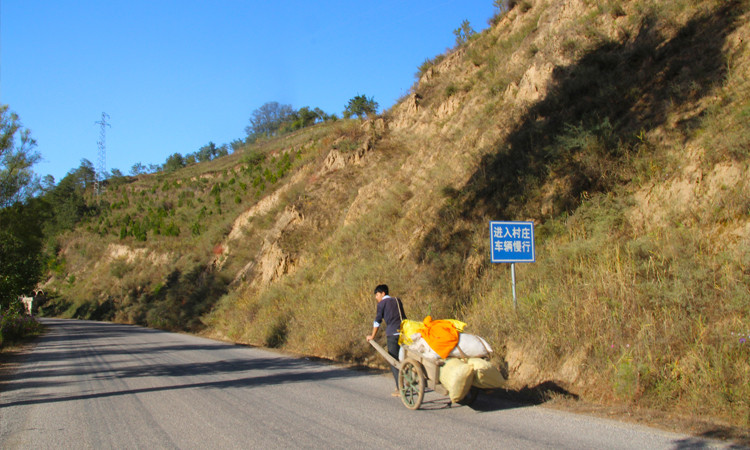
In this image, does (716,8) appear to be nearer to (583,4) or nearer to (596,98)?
(596,98)

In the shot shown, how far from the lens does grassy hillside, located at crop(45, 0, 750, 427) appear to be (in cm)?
718

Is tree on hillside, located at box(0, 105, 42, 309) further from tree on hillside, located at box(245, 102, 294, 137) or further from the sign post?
tree on hillside, located at box(245, 102, 294, 137)

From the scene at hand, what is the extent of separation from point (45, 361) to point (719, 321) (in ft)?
53.3

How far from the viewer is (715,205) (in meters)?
8.70

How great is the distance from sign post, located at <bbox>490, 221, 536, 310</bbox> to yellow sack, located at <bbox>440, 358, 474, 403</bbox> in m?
3.49

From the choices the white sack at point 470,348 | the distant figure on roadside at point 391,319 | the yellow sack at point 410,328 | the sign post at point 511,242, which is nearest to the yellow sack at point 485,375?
the white sack at point 470,348

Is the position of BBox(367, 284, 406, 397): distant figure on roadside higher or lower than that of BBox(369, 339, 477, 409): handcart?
higher

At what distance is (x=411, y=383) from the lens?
705 cm

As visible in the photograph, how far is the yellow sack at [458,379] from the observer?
6332 millimetres

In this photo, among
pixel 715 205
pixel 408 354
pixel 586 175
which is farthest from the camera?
pixel 586 175

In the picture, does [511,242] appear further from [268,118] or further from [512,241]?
[268,118]

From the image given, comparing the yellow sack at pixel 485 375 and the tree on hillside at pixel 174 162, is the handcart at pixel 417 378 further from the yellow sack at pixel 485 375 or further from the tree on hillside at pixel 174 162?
the tree on hillside at pixel 174 162

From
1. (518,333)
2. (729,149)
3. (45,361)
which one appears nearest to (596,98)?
(729,149)

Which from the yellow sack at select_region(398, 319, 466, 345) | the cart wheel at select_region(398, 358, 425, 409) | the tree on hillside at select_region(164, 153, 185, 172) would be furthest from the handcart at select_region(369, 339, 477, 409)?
the tree on hillside at select_region(164, 153, 185, 172)
